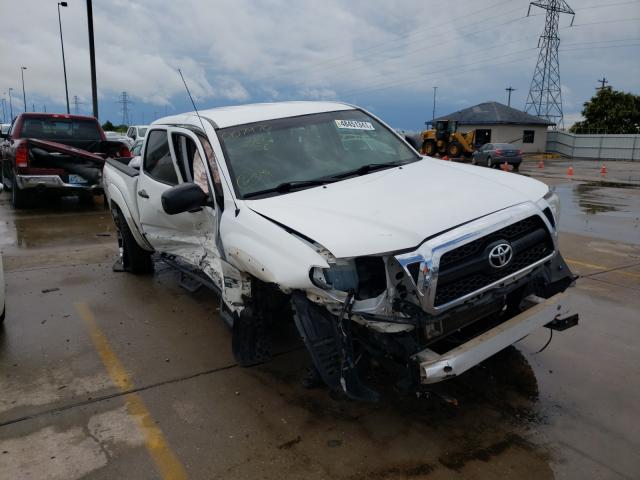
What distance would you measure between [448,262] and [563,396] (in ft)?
5.10

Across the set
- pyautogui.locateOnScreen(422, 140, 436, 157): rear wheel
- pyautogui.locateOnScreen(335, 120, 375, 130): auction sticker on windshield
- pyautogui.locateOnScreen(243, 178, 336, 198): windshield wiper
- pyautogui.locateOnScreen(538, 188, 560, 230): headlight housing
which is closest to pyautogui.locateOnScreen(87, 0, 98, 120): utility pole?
pyautogui.locateOnScreen(335, 120, 375, 130): auction sticker on windshield

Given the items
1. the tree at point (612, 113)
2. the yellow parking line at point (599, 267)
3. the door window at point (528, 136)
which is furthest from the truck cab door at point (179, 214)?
the tree at point (612, 113)

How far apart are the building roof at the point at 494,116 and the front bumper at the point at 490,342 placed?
148 ft

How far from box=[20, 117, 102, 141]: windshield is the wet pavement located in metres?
7.14

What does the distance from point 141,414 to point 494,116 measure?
47.1m

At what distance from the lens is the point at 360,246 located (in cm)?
272

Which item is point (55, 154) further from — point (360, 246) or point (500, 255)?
point (500, 255)

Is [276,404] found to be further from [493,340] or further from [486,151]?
[486,151]

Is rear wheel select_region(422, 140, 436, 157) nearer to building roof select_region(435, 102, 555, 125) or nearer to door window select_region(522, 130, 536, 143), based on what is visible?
building roof select_region(435, 102, 555, 125)

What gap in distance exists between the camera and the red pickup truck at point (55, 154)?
10.3 m

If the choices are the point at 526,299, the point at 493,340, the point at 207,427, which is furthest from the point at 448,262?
the point at 207,427

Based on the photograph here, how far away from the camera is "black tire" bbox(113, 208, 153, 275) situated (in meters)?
6.42

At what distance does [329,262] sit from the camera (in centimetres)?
281

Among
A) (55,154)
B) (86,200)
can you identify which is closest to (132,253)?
(55,154)
